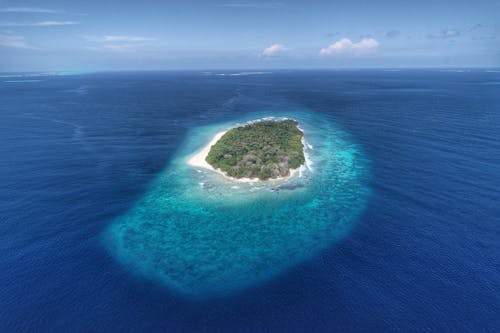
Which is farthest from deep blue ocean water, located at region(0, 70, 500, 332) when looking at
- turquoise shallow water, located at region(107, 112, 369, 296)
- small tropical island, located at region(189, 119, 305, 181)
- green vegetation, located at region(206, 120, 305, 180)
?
green vegetation, located at region(206, 120, 305, 180)

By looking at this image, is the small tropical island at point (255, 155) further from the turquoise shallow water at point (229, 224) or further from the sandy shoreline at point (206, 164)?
the turquoise shallow water at point (229, 224)

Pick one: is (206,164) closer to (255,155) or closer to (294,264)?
(255,155)

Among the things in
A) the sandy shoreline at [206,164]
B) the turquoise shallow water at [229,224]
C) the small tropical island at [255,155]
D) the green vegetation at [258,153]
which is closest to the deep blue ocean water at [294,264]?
the turquoise shallow water at [229,224]

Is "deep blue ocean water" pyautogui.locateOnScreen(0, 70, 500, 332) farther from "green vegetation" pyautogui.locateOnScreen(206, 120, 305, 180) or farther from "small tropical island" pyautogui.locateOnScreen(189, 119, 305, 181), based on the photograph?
"green vegetation" pyautogui.locateOnScreen(206, 120, 305, 180)

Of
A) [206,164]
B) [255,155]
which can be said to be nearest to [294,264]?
[255,155]

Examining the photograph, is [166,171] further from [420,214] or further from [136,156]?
[420,214]

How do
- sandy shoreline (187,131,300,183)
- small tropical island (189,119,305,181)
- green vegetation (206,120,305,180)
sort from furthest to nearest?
1. green vegetation (206,120,305,180)
2. small tropical island (189,119,305,181)
3. sandy shoreline (187,131,300,183)

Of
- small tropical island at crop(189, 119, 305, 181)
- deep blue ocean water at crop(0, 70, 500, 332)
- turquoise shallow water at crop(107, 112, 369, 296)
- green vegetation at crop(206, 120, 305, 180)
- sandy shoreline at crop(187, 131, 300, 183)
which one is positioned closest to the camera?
deep blue ocean water at crop(0, 70, 500, 332)
